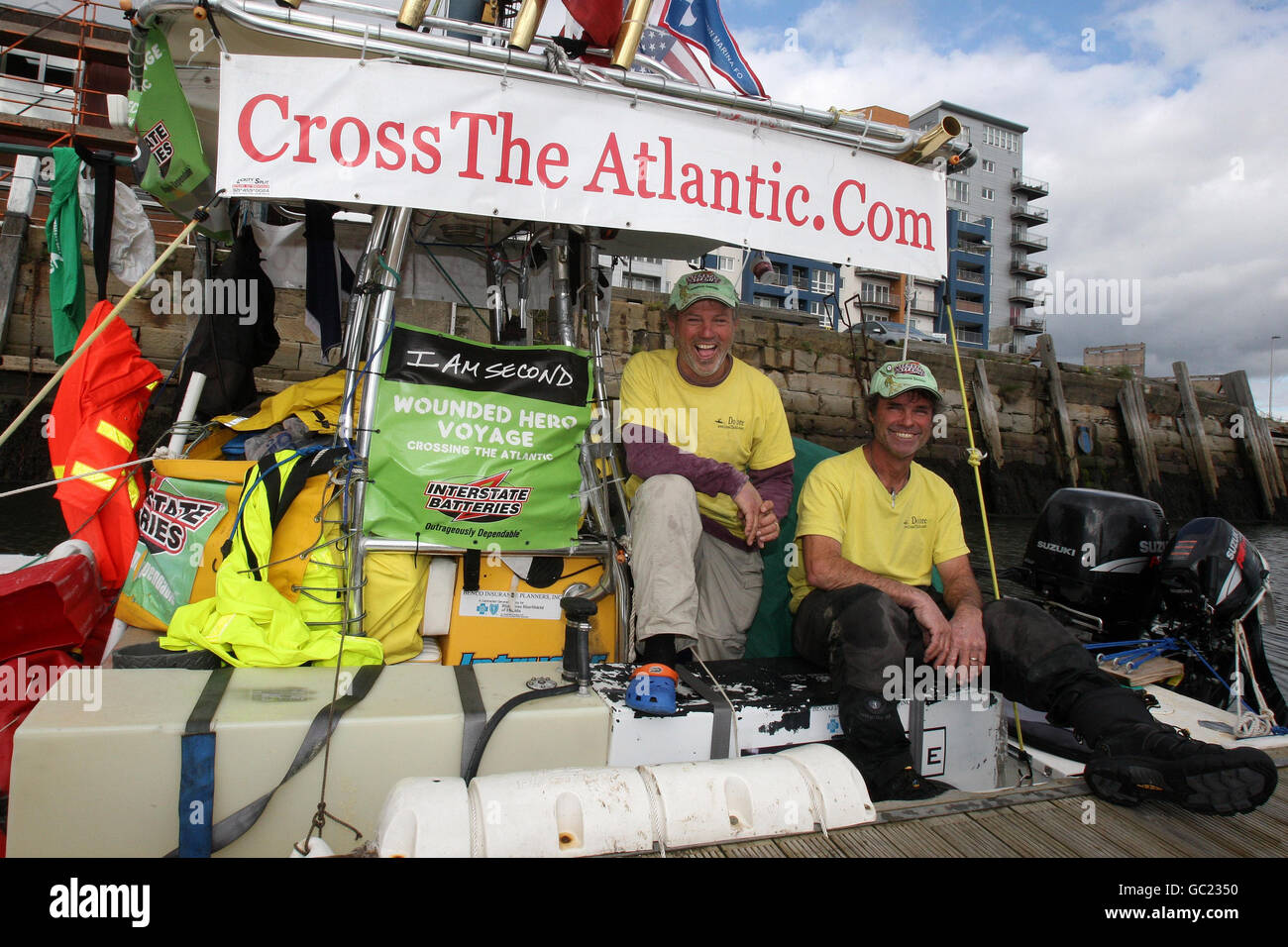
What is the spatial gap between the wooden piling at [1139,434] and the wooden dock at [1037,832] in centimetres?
2123

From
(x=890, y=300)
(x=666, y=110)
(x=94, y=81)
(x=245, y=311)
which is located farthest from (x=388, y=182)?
(x=890, y=300)

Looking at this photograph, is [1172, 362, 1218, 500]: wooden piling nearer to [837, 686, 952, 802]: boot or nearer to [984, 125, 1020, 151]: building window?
[837, 686, 952, 802]: boot

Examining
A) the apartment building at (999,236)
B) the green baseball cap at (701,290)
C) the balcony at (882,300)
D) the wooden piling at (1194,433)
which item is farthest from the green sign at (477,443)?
the apartment building at (999,236)

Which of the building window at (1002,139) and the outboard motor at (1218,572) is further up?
the building window at (1002,139)

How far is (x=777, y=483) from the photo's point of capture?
12.5 ft

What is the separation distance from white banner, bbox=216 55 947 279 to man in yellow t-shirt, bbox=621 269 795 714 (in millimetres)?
722

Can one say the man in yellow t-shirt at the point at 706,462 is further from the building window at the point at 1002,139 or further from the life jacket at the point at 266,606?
the building window at the point at 1002,139

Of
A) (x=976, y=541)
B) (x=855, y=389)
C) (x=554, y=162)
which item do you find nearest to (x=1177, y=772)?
(x=554, y=162)

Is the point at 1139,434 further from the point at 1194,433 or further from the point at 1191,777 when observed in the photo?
the point at 1191,777

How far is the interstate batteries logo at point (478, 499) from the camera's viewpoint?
306cm

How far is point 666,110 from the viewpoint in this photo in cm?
289

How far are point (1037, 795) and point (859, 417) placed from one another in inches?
619

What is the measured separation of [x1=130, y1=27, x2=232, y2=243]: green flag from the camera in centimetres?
287

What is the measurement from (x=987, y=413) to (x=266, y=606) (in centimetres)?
1926
